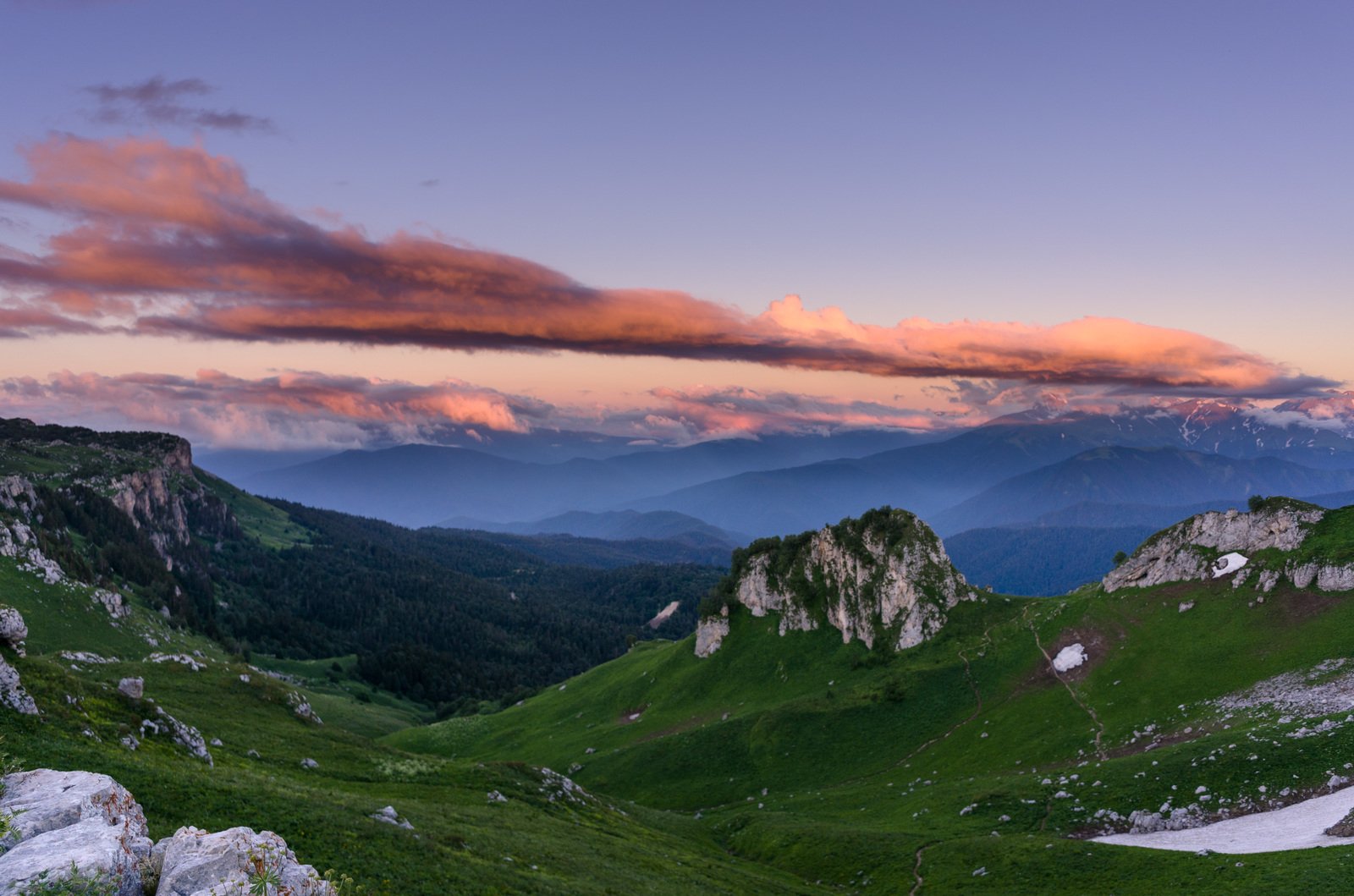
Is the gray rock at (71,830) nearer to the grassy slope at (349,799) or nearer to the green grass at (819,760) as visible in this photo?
the grassy slope at (349,799)

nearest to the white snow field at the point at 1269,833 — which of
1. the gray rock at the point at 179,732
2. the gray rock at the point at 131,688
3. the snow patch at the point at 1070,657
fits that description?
the snow patch at the point at 1070,657

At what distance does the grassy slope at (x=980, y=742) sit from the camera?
6234 cm

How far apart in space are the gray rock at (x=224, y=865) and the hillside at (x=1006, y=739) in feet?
186

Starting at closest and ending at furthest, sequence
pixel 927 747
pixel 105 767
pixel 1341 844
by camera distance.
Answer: pixel 105 767, pixel 1341 844, pixel 927 747

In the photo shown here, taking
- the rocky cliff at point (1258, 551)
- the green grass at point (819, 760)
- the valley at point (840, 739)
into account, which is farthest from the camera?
the rocky cliff at point (1258, 551)

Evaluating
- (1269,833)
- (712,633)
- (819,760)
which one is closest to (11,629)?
(1269,833)

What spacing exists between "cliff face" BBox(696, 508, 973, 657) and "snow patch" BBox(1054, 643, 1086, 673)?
80.1 feet

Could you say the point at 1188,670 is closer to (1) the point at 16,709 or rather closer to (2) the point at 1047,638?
(2) the point at 1047,638

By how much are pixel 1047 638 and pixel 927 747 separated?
27644 millimetres

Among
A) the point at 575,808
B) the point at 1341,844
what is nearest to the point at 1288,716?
the point at 1341,844

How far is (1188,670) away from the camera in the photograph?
299 ft

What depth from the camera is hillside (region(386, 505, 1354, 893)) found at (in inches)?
2447

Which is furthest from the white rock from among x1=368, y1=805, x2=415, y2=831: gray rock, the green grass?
x1=368, y1=805, x2=415, y2=831: gray rock

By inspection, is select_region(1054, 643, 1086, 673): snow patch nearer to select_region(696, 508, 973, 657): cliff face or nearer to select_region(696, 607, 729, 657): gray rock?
select_region(696, 508, 973, 657): cliff face
